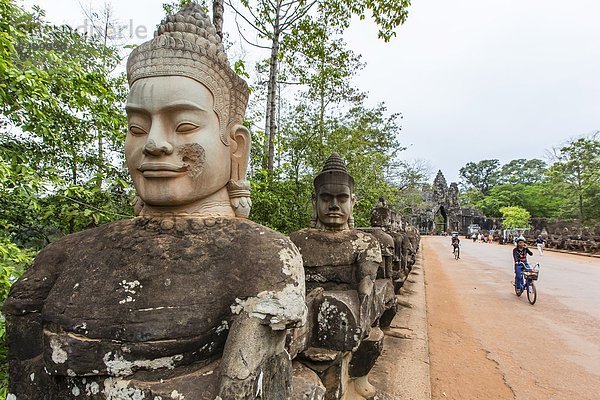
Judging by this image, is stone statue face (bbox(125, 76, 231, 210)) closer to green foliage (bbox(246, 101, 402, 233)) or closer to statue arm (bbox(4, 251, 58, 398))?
statue arm (bbox(4, 251, 58, 398))

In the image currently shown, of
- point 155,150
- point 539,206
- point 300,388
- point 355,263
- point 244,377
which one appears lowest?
point 300,388

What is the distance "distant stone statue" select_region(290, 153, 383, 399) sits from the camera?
2188 millimetres

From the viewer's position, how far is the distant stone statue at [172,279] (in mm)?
1196

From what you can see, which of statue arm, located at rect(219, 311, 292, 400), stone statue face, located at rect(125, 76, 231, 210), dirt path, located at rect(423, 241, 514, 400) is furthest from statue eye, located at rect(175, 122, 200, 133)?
dirt path, located at rect(423, 241, 514, 400)

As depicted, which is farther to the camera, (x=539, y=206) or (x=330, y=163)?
(x=539, y=206)

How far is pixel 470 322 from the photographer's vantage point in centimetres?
605

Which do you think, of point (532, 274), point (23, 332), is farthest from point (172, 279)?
point (532, 274)

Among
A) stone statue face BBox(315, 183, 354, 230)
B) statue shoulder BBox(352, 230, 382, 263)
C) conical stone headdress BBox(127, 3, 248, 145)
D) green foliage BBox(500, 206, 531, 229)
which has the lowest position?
statue shoulder BBox(352, 230, 382, 263)

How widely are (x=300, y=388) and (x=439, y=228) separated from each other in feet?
167

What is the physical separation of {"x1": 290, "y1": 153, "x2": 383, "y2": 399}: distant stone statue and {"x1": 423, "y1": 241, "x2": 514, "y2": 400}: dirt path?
3.90 feet

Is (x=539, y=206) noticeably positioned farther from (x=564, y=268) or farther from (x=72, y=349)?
(x=72, y=349)

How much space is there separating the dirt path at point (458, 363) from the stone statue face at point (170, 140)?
3.21 metres

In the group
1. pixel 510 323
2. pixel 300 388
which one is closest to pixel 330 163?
pixel 300 388

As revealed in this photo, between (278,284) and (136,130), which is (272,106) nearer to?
(136,130)
